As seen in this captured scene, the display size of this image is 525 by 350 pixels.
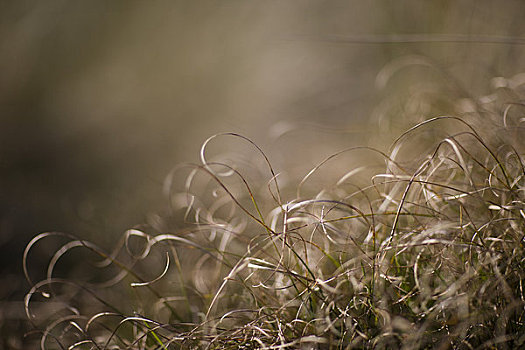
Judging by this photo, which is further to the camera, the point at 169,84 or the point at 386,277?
the point at 169,84

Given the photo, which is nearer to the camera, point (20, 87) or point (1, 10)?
point (20, 87)

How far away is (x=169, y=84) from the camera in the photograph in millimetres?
1800

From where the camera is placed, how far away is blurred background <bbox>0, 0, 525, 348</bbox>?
118 cm

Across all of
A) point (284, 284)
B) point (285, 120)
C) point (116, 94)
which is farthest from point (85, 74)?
point (284, 284)

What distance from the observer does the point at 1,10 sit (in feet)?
6.52

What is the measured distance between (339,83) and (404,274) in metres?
1.02

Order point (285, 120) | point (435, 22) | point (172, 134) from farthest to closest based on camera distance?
point (172, 134)
point (285, 120)
point (435, 22)

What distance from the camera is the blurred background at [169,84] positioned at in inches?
46.6

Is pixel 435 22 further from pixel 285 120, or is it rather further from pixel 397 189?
pixel 397 189

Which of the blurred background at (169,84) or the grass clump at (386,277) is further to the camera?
the blurred background at (169,84)

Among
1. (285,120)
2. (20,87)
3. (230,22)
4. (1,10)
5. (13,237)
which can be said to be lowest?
(13,237)

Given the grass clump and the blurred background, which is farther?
the blurred background

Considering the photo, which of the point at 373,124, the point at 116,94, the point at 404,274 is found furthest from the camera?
the point at 116,94

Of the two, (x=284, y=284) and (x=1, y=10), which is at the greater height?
(x=1, y=10)
